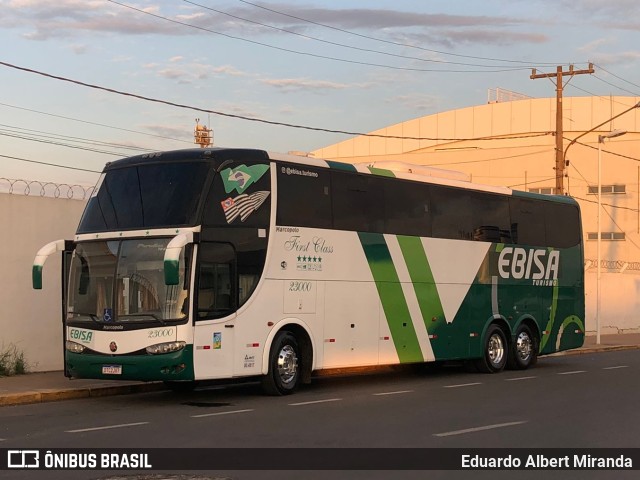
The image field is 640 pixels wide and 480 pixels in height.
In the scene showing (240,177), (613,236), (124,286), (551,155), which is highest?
(551,155)

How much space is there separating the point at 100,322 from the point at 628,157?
152 feet

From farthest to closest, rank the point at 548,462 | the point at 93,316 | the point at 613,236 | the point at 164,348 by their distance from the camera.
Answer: the point at 613,236 < the point at 93,316 < the point at 164,348 < the point at 548,462

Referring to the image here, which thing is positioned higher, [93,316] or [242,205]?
[242,205]

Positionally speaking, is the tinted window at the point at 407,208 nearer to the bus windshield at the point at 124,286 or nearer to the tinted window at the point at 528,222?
the tinted window at the point at 528,222

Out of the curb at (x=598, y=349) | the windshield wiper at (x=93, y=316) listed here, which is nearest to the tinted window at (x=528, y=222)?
the curb at (x=598, y=349)

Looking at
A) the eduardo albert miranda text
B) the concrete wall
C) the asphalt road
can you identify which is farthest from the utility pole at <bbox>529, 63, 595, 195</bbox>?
the eduardo albert miranda text

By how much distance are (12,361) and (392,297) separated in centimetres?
768

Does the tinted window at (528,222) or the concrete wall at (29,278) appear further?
the tinted window at (528,222)

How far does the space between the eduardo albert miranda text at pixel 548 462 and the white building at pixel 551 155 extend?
35.0 m

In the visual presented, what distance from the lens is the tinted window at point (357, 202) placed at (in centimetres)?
1894

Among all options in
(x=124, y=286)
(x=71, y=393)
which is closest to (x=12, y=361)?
(x=71, y=393)

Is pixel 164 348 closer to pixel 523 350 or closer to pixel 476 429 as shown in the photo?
pixel 476 429

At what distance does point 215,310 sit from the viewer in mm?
16281
